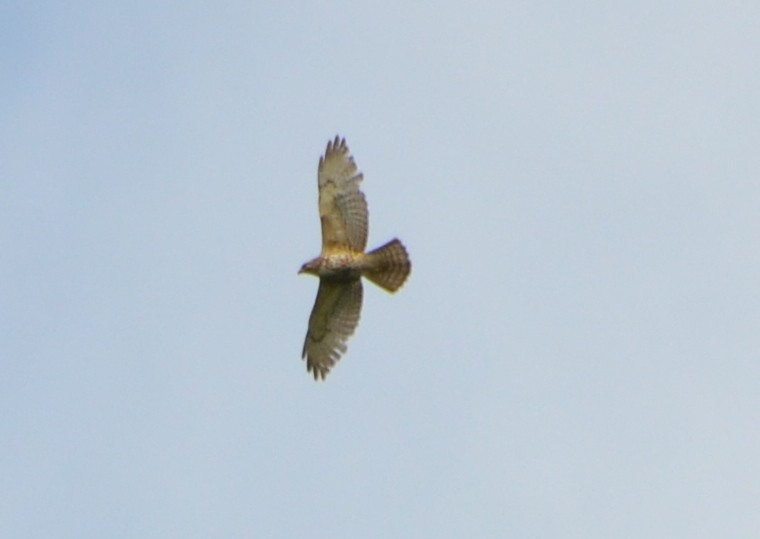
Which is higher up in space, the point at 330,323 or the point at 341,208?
the point at 341,208

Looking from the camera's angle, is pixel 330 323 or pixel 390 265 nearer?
pixel 390 265

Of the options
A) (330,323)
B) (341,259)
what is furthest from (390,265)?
(330,323)

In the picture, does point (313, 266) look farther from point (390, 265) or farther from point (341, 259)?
point (390, 265)

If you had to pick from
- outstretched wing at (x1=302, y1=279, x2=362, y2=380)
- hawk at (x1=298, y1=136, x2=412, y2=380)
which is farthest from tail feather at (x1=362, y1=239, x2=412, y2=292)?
outstretched wing at (x1=302, y1=279, x2=362, y2=380)

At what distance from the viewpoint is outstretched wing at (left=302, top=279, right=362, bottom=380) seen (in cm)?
3719

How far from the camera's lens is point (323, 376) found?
37750 millimetres

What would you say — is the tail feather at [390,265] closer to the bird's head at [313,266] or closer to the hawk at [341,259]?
the hawk at [341,259]

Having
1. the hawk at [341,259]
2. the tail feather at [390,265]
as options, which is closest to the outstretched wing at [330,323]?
the hawk at [341,259]

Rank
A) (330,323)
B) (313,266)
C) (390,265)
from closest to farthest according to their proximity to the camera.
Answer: (390,265) → (313,266) → (330,323)

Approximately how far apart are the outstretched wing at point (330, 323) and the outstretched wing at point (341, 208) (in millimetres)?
524

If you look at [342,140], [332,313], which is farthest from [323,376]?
[342,140]

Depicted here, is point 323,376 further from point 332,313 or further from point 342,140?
point 342,140

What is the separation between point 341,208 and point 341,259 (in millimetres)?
708

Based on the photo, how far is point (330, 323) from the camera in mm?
37562
